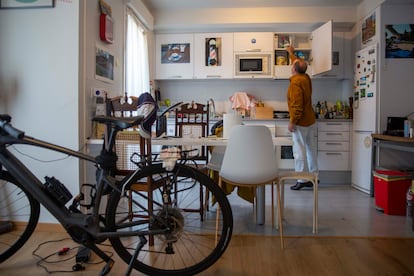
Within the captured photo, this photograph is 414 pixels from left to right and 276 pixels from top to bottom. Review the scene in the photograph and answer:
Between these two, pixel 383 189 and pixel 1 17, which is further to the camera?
pixel 383 189

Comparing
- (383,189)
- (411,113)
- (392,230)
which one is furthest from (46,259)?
(411,113)

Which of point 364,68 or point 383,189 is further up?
point 364,68

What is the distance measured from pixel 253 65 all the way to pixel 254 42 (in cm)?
36

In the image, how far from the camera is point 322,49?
14.0ft

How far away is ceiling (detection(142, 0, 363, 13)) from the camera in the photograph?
4391 millimetres

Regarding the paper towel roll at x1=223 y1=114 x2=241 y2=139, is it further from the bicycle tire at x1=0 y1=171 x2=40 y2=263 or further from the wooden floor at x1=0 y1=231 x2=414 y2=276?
the bicycle tire at x1=0 y1=171 x2=40 y2=263

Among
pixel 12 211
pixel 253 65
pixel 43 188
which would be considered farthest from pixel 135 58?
pixel 43 188

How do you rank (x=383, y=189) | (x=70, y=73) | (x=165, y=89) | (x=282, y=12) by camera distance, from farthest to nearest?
(x=165, y=89) < (x=282, y=12) < (x=383, y=189) < (x=70, y=73)

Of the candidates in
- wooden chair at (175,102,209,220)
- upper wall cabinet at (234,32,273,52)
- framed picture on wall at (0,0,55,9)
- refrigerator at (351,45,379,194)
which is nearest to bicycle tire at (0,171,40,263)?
framed picture on wall at (0,0,55,9)

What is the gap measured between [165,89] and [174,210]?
3.86 m

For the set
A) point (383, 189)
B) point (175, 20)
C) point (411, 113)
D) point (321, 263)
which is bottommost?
point (321, 263)

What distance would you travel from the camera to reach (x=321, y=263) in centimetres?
188

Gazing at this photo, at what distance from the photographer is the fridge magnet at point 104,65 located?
273cm

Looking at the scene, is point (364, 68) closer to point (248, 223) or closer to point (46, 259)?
point (248, 223)
